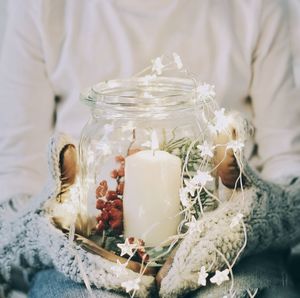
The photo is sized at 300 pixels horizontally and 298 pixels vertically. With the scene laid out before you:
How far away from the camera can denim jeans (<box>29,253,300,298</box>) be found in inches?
31.9

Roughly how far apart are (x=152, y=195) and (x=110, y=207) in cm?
6

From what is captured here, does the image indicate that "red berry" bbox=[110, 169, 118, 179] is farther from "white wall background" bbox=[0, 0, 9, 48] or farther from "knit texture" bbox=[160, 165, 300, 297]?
"white wall background" bbox=[0, 0, 9, 48]

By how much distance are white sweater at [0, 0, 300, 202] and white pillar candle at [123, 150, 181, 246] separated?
1.27 ft

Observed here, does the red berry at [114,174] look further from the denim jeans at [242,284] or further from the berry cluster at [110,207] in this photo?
the denim jeans at [242,284]

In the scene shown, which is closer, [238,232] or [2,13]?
[238,232]

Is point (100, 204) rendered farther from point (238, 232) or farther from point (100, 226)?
point (238, 232)

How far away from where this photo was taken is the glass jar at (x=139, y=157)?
784mm

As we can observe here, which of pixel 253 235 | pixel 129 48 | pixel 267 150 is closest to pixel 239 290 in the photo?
pixel 253 235

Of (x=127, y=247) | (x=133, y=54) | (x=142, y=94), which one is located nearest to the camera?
(x=127, y=247)

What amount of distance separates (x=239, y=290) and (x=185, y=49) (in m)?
0.50

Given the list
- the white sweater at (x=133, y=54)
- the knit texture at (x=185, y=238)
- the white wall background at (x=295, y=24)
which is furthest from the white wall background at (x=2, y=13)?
the knit texture at (x=185, y=238)

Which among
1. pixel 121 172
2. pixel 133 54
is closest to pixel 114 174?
pixel 121 172

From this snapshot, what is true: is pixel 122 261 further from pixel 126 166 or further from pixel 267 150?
pixel 267 150

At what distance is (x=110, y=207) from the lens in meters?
0.80
